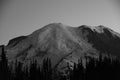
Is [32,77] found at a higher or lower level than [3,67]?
lower

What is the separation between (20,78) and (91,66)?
109ft

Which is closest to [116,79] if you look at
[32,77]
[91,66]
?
[91,66]

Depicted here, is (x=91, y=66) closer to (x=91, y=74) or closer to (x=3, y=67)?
(x=91, y=74)

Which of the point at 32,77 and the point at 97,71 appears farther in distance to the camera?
the point at 32,77

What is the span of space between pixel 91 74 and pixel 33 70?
33.3 metres

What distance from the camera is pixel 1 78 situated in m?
86.9

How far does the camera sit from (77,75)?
431 feet

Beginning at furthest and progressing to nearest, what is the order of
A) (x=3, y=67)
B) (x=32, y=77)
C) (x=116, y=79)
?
(x=32, y=77) → (x=116, y=79) → (x=3, y=67)

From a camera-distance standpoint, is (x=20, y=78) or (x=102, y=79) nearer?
(x=102, y=79)

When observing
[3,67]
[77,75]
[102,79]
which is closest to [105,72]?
[102,79]

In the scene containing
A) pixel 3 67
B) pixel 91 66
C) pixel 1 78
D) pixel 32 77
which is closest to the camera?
pixel 1 78

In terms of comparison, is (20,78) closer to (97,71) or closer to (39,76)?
(39,76)

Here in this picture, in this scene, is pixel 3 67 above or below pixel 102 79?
above

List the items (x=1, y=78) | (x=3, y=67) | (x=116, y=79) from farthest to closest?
(x=116, y=79), (x=3, y=67), (x=1, y=78)
